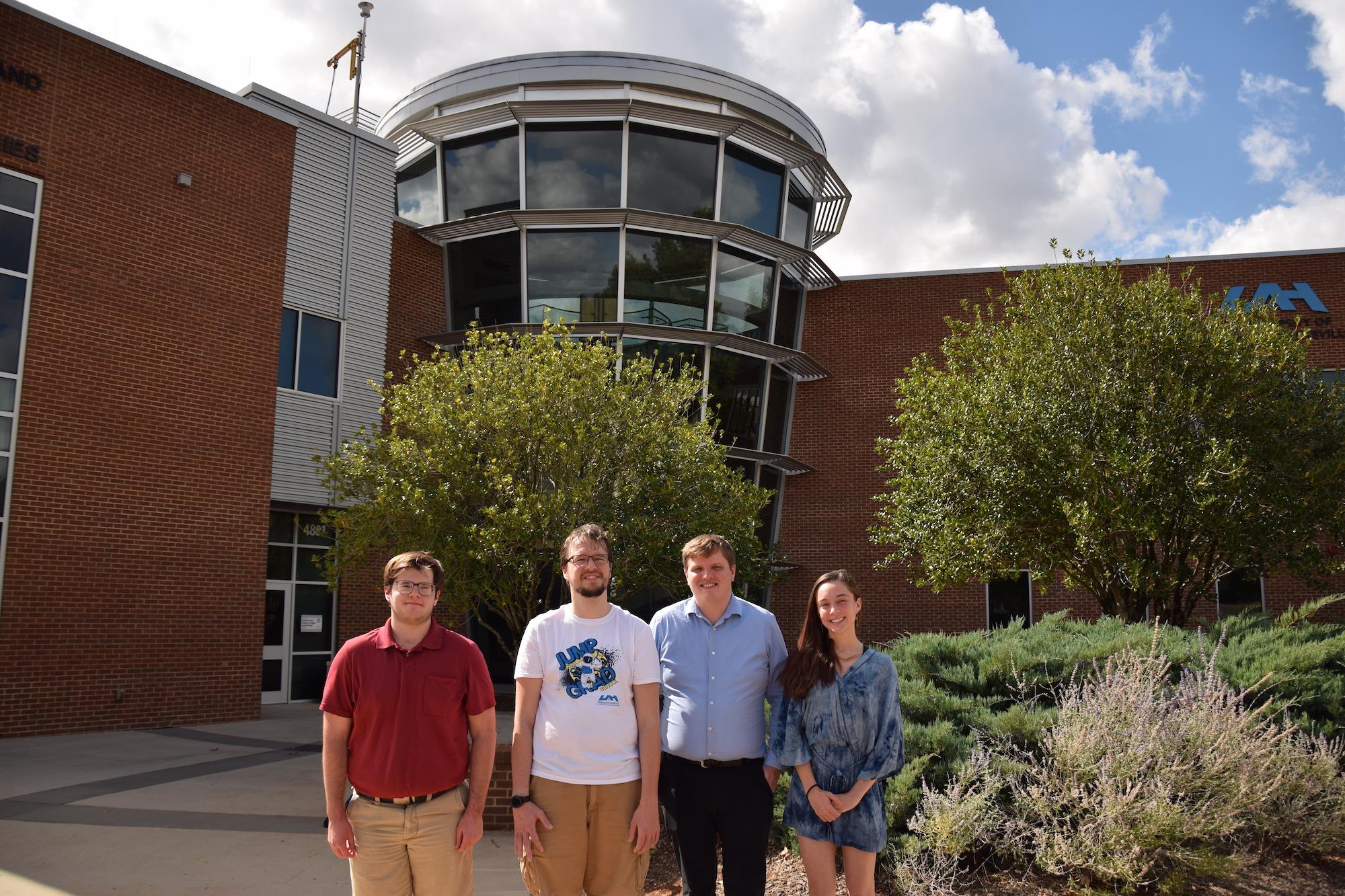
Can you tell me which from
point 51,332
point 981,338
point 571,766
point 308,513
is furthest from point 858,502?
point 571,766

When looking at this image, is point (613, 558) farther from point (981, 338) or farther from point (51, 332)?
point (51, 332)

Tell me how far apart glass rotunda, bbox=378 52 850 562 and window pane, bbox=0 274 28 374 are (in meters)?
7.10

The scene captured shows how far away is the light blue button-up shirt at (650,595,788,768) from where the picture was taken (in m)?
4.01

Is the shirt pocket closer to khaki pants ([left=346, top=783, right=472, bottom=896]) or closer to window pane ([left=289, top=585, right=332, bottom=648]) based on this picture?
khaki pants ([left=346, top=783, right=472, bottom=896])

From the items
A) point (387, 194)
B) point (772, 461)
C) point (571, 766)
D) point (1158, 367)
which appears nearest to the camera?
point (571, 766)

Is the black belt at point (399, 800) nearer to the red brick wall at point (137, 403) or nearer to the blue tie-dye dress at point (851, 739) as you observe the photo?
the blue tie-dye dress at point (851, 739)

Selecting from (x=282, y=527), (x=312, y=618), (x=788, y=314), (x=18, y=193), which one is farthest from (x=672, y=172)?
(x=18, y=193)

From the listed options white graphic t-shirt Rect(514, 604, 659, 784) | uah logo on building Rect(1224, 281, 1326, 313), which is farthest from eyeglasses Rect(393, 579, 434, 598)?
uah logo on building Rect(1224, 281, 1326, 313)

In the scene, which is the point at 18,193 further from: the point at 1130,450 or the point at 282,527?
the point at 1130,450

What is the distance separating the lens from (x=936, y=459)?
42.9 feet

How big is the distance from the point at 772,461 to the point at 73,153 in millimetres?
12974

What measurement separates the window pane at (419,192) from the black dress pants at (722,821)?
57.0ft

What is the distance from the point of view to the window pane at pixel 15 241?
1274 centimetres

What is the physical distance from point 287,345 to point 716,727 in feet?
45.9
